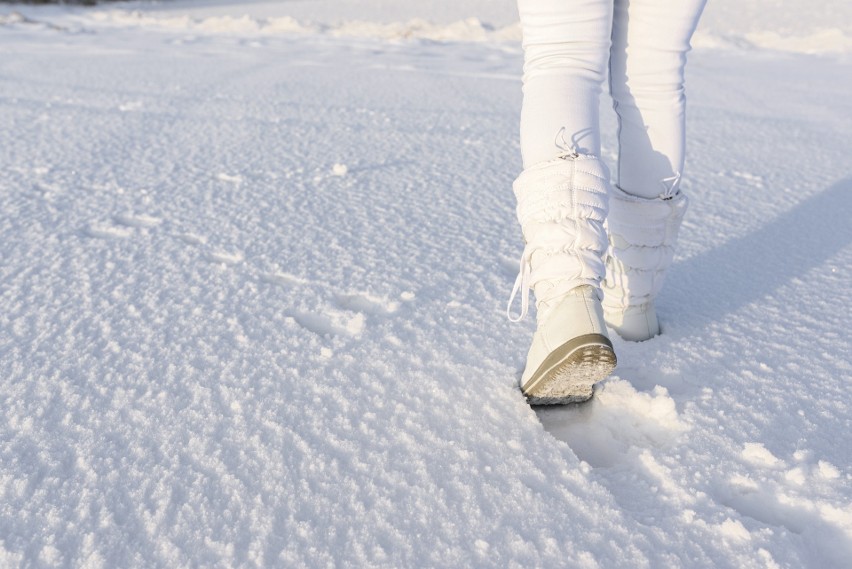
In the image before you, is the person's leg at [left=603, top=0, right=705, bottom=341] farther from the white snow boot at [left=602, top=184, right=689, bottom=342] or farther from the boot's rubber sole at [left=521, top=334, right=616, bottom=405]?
the boot's rubber sole at [left=521, top=334, right=616, bottom=405]

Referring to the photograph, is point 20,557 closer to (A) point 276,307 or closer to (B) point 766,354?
(A) point 276,307

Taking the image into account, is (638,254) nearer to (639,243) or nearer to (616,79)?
(639,243)

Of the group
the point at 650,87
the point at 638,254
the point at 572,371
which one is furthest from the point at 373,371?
the point at 650,87

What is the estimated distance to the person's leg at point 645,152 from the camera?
811 millimetres

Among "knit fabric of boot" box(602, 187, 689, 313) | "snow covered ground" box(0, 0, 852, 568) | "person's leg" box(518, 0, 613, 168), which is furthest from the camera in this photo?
"knit fabric of boot" box(602, 187, 689, 313)

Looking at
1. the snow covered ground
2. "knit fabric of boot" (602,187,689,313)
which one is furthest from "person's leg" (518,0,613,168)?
the snow covered ground

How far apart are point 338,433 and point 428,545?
0.58 ft

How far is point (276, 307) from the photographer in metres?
0.99

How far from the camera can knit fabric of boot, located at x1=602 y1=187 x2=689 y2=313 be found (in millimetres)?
894

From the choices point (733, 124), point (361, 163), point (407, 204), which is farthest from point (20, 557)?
point (733, 124)

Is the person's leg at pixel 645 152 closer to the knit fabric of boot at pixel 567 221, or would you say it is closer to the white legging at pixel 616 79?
the white legging at pixel 616 79

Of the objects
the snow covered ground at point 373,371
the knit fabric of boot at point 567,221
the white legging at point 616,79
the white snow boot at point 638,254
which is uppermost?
the white legging at point 616,79

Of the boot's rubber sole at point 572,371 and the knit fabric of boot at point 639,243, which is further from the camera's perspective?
the knit fabric of boot at point 639,243

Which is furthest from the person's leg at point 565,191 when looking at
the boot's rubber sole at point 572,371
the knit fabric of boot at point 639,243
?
the knit fabric of boot at point 639,243
